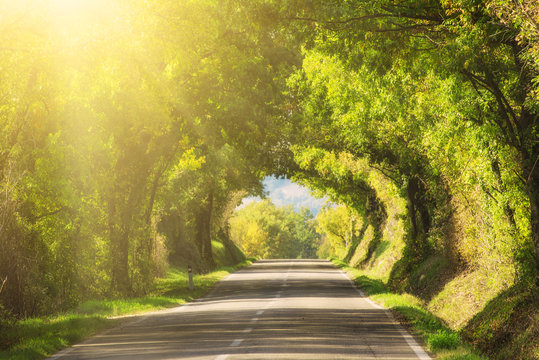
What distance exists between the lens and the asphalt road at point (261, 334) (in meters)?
10.8

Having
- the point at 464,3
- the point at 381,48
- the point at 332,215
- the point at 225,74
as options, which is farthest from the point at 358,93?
the point at 332,215

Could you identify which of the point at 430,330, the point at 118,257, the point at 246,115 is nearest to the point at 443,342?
the point at 430,330

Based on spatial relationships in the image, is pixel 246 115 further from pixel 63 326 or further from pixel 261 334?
pixel 261 334

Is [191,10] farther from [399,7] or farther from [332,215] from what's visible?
[332,215]

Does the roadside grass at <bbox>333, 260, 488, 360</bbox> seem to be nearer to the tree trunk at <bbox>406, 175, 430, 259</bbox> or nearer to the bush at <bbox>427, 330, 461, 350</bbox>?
the bush at <bbox>427, 330, 461, 350</bbox>

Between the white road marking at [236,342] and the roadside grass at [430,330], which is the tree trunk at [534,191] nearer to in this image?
the roadside grass at [430,330]

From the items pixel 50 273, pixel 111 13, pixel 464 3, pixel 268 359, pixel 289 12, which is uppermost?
pixel 111 13

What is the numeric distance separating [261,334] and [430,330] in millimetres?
3451

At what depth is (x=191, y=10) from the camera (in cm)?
1319

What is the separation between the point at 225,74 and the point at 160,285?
17419 millimetres

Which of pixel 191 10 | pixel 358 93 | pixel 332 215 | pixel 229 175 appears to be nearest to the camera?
pixel 191 10

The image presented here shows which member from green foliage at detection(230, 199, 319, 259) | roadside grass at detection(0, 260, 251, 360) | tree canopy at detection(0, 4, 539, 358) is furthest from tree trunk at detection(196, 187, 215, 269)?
green foliage at detection(230, 199, 319, 259)

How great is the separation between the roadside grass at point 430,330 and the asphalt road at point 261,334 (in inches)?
12.3

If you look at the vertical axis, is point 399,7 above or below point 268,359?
above
